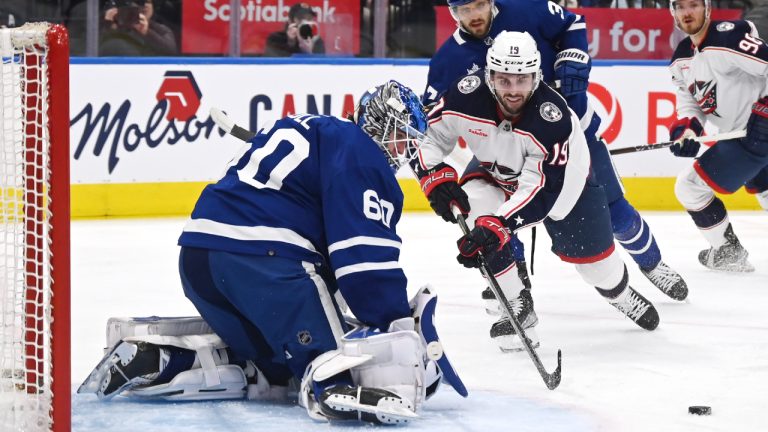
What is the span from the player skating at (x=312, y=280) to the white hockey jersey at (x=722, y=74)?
2.41 metres

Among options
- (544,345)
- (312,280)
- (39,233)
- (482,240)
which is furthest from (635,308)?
(39,233)

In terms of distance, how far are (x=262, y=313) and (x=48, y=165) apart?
573 millimetres

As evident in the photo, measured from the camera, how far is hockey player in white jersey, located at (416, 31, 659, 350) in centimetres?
346

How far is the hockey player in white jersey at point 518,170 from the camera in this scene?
3.46 m

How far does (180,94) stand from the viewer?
6.18m

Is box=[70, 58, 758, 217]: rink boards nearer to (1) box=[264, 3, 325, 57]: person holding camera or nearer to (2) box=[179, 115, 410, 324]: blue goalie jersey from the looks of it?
(1) box=[264, 3, 325, 57]: person holding camera

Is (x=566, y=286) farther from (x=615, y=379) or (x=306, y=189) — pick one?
(x=306, y=189)

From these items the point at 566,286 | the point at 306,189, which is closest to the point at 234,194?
the point at 306,189

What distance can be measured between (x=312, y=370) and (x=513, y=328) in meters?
1.01

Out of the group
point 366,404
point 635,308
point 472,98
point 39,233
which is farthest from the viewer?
point 635,308

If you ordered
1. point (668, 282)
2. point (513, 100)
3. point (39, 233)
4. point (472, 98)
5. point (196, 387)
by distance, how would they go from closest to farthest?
point (39, 233) < point (196, 387) < point (513, 100) < point (472, 98) < point (668, 282)

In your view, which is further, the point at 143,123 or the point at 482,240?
the point at 143,123

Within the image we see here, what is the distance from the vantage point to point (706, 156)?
205 inches

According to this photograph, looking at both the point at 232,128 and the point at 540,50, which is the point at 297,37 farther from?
the point at 232,128
